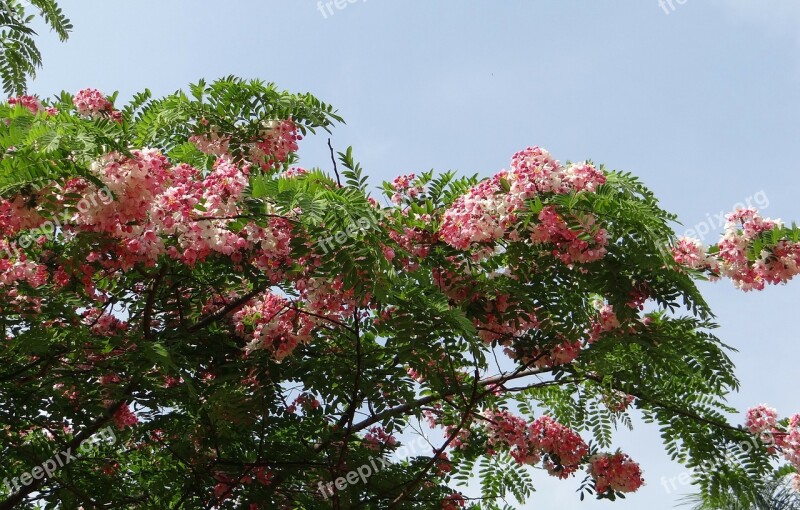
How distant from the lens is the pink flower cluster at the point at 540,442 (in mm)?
7352

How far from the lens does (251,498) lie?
5.85 meters

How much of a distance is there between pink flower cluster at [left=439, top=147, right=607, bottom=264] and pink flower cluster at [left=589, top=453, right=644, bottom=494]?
2905mm

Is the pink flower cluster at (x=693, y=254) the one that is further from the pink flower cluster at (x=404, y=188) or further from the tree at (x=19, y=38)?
the tree at (x=19, y=38)

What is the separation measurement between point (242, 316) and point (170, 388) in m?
0.77

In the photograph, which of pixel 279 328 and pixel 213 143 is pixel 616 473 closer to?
pixel 279 328

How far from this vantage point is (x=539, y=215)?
16.1ft

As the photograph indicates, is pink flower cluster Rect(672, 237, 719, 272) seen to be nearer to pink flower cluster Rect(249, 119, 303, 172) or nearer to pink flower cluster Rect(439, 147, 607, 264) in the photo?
pink flower cluster Rect(439, 147, 607, 264)

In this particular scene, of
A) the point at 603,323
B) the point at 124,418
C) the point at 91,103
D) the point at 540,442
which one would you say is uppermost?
the point at 91,103


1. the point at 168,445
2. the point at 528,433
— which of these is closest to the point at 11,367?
the point at 168,445

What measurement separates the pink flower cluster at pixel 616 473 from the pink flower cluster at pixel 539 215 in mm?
2905

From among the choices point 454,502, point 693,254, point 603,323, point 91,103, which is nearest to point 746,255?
point 693,254

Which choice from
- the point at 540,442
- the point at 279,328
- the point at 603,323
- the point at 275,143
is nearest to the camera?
the point at 279,328

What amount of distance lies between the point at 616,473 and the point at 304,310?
3.45 meters

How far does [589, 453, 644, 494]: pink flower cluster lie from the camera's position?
716 cm
